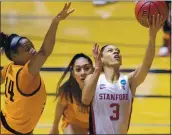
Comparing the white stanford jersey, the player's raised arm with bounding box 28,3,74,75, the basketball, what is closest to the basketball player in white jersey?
the white stanford jersey

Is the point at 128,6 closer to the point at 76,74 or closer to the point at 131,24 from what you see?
the point at 131,24

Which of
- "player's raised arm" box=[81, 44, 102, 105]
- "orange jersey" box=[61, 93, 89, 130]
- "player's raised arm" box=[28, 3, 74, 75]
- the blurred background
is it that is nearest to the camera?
"player's raised arm" box=[28, 3, 74, 75]

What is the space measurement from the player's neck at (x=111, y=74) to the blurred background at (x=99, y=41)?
992mm

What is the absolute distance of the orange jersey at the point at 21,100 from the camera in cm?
306

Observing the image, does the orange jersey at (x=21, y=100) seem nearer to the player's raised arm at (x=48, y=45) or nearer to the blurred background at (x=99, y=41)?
the player's raised arm at (x=48, y=45)

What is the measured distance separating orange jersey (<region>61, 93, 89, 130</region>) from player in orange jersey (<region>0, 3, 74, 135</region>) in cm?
62

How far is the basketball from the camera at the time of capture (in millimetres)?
3100

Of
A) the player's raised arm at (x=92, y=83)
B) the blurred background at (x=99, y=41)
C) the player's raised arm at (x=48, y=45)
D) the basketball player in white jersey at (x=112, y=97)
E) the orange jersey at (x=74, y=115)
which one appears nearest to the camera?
the player's raised arm at (x=48, y=45)

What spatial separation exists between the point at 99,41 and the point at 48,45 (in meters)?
3.30

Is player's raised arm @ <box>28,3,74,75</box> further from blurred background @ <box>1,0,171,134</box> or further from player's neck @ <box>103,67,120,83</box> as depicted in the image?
blurred background @ <box>1,0,171,134</box>

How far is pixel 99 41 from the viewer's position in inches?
245

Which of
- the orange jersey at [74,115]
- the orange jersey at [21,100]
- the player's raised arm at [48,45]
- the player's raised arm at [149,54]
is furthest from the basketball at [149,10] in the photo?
the orange jersey at [74,115]

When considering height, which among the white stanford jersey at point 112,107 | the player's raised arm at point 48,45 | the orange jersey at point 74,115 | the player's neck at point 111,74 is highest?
the player's raised arm at point 48,45

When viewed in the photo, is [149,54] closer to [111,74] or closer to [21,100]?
[111,74]
